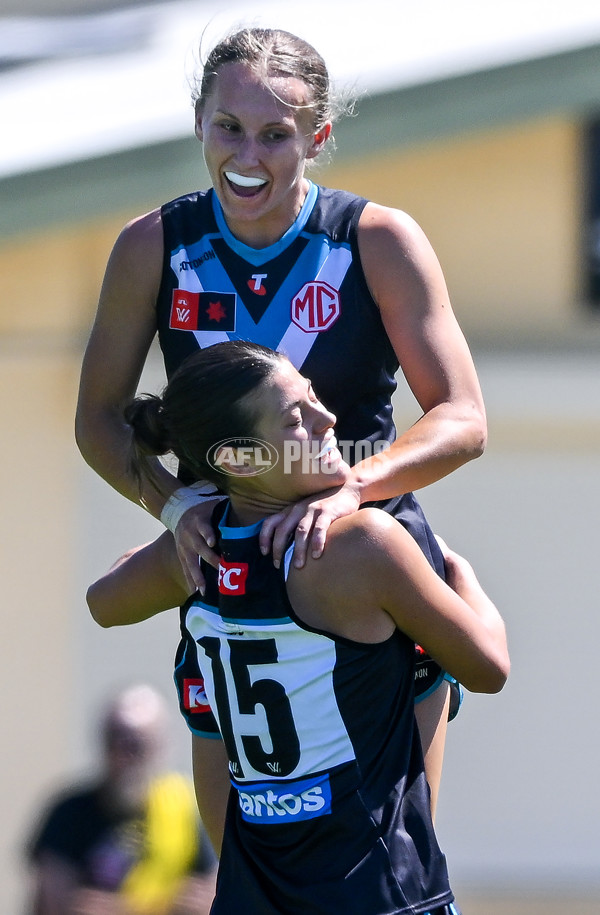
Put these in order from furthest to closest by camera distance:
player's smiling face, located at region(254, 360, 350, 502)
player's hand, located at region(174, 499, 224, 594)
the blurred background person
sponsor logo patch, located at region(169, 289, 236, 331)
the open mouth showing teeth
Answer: the blurred background person, sponsor logo patch, located at region(169, 289, 236, 331), the open mouth showing teeth, player's hand, located at region(174, 499, 224, 594), player's smiling face, located at region(254, 360, 350, 502)

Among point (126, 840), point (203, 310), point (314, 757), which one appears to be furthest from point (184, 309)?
point (126, 840)

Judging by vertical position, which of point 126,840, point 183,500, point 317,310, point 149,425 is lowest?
point 126,840

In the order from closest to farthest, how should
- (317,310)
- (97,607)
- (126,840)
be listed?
1. (317,310)
2. (97,607)
3. (126,840)

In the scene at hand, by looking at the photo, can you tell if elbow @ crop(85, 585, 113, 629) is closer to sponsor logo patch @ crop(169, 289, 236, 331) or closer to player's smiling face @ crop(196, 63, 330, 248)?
sponsor logo patch @ crop(169, 289, 236, 331)

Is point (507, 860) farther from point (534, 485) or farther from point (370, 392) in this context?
point (370, 392)

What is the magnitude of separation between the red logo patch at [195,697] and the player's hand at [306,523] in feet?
1.86

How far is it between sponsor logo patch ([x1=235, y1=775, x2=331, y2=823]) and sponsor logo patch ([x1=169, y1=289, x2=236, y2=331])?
34.4 inches

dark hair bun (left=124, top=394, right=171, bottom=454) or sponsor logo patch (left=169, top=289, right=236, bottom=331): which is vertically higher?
sponsor logo patch (left=169, top=289, right=236, bottom=331)

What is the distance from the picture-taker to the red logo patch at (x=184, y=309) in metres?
2.88

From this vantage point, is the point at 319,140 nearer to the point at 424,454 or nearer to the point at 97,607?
the point at 424,454

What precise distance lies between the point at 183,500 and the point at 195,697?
42cm

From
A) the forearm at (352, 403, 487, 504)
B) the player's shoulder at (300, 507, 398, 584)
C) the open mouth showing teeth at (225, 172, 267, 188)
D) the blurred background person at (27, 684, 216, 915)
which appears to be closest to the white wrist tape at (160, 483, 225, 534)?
the forearm at (352, 403, 487, 504)

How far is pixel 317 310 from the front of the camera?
2.82 meters

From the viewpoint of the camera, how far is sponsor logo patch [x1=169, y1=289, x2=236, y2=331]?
2.87 m
